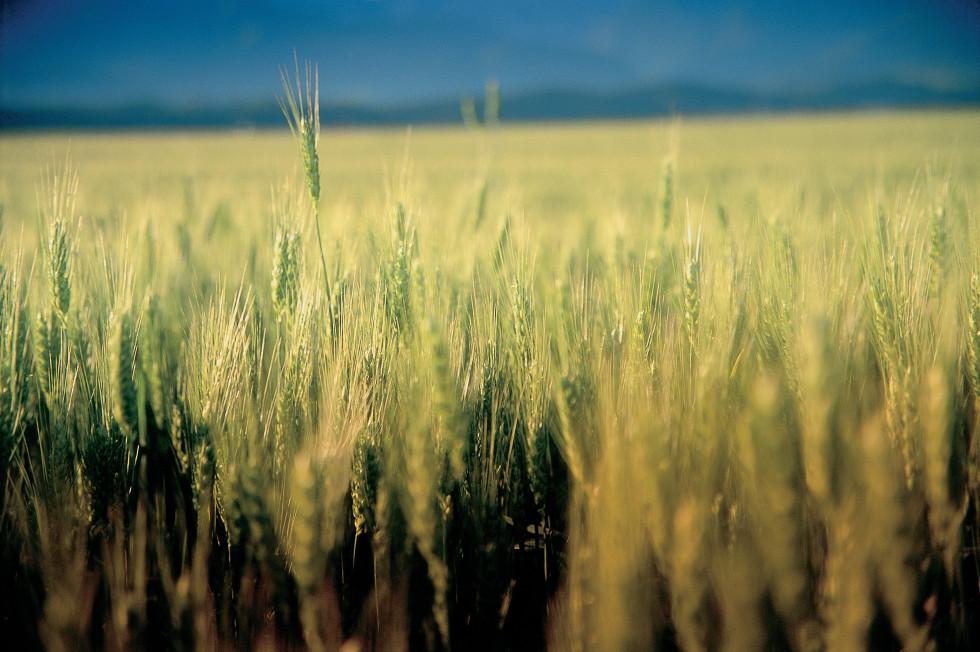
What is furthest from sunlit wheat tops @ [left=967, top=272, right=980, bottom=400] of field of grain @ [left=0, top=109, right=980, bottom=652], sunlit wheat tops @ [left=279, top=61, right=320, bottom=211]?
sunlit wheat tops @ [left=279, top=61, right=320, bottom=211]

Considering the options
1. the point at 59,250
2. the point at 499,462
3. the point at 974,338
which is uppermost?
the point at 59,250

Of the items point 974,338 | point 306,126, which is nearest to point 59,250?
point 306,126

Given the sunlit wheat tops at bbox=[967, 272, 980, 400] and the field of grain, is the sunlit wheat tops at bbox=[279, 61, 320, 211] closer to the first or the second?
the field of grain

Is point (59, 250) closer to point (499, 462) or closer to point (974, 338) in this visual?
point (499, 462)

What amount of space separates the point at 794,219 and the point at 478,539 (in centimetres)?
169

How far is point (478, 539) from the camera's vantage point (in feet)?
3.25

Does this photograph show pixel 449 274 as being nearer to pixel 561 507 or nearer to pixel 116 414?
pixel 561 507

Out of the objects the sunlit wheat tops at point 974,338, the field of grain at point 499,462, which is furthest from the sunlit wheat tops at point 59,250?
the sunlit wheat tops at point 974,338

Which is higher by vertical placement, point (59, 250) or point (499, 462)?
point (59, 250)

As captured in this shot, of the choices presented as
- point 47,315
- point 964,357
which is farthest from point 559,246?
point 47,315

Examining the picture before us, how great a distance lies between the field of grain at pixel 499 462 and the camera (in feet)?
2.50

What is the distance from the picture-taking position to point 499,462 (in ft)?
3.79

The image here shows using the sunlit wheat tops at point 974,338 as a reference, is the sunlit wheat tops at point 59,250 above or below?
above

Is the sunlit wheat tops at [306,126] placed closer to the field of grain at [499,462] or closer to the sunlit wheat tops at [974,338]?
the field of grain at [499,462]
